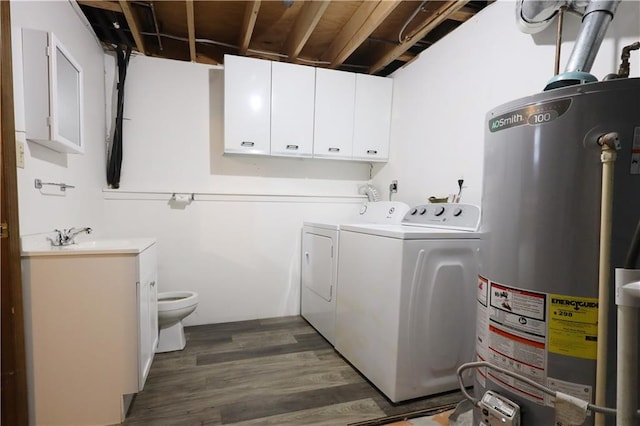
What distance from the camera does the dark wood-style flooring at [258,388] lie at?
1.48 metres

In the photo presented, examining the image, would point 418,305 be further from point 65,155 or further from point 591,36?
point 65,155

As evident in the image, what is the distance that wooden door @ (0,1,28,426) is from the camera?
1.19 metres

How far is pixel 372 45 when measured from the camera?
9.03 feet

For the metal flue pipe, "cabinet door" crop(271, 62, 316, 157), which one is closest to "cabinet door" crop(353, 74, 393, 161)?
"cabinet door" crop(271, 62, 316, 157)

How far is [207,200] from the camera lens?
8.61 feet

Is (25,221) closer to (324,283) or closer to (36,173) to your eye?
(36,173)

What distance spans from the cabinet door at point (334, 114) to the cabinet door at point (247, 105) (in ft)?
1.40

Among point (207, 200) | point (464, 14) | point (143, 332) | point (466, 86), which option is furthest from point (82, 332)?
point (464, 14)

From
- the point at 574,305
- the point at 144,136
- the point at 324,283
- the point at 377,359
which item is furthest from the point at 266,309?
the point at 574,305

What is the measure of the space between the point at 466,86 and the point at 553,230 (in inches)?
61.0

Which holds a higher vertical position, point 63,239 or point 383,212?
point 383,212

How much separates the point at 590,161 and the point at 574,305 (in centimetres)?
39

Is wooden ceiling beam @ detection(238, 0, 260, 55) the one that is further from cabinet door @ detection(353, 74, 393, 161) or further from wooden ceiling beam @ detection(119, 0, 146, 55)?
cabinet door @ detection(353, 74, 393, 161)

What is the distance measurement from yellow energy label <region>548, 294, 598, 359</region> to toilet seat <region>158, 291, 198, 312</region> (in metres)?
2.02
